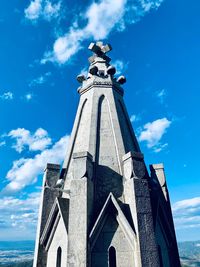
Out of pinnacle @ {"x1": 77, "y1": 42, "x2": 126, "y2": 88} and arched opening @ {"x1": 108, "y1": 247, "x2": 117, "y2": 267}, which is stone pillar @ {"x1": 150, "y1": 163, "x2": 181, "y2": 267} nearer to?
arched opening @ {"x1": 108, "y1": 247, "x2": 117, "y2": 267}

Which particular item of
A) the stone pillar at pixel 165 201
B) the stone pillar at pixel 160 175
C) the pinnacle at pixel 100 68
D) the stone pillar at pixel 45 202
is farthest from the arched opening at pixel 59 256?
the pinnacle at pixel 100 68

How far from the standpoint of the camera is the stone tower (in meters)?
8.52

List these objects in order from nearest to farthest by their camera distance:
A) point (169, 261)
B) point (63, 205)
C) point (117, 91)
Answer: point (63, 205)
point (169, 261)
point (117, 91)

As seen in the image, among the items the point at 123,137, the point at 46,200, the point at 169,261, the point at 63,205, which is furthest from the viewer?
the point at 123,137

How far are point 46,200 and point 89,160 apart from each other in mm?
3224

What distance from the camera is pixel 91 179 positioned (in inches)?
390

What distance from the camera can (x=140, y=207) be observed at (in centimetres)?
891

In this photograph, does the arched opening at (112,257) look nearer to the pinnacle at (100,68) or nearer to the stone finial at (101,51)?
the pinnacle at (100,68)

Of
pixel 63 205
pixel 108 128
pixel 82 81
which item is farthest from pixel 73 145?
pixel 82 81

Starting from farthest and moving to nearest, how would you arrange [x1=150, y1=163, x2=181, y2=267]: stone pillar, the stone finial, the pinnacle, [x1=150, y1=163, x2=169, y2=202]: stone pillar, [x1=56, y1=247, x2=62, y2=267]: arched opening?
the stone finial
the pinnacle
[x1=150, y1=163, x2=169, y2=202]: stone pillar
[x1=150, y1=163, x2=181, y2=267]: stone pillar
[x1=56, y1=247, x2=62, y2=267]: arched opening

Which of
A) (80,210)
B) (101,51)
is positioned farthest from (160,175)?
(101,51)

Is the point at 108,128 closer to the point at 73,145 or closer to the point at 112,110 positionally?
the point at 112,110

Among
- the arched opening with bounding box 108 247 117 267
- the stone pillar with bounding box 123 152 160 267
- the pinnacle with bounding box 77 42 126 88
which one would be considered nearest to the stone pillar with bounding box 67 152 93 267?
the arched opening with bounding box 108 247 117 267

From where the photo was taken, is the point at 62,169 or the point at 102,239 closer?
the point at 102,239
